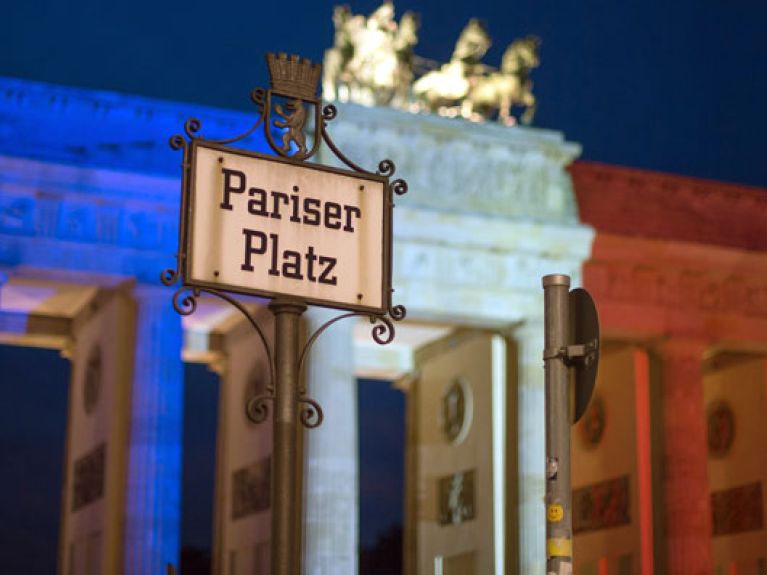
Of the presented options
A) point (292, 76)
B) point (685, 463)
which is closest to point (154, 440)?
point (685, 463)

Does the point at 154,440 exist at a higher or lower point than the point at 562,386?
higher

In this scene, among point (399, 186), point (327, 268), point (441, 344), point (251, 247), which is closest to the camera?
point (251, 247)

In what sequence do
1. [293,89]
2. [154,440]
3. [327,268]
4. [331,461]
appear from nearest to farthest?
1. [327,268]
2. [293,89]
3. [154,440]
4. [331,461]

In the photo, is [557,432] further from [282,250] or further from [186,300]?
[186,300]

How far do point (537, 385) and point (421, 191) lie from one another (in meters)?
4.94

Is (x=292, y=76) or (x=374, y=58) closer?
(x=292, y=76)

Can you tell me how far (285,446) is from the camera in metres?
6.30

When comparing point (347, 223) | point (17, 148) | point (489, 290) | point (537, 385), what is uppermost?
point (17, 148)

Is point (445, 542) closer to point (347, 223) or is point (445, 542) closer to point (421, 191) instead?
point (421, 191)

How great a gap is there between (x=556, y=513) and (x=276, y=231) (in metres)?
1.82

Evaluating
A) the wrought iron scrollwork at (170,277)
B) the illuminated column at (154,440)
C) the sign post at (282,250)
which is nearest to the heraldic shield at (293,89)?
the sign post at (282,250)

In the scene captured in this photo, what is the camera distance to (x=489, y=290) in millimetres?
30609

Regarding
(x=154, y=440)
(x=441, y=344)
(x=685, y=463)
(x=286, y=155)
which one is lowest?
(x=286, y=155)

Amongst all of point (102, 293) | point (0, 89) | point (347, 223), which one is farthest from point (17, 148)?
point (347, 223)
